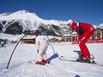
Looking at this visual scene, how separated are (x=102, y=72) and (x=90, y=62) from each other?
7.80 ft

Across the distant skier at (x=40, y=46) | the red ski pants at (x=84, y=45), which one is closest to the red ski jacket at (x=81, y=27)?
the red ski pants at (x=84, y=45)

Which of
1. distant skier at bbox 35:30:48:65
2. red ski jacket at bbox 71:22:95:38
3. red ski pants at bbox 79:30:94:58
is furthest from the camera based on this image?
red ski jacket at bbox 71:22:95:38

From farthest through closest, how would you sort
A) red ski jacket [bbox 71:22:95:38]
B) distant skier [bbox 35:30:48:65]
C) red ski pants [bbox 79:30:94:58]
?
red ski jacket [bbox 71:22:95:38], red ski pants [bbox 79:30:94:58], distant skier [bbox 35:30:48:65]

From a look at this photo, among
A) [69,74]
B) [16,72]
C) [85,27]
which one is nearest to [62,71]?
[69,74]

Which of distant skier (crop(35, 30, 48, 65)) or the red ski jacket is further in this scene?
the red ski jacket

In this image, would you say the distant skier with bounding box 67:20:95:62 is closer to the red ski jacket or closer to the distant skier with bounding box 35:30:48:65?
the red ski jacket

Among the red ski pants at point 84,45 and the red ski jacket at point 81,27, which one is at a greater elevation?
the red ski jacket at point 81,27

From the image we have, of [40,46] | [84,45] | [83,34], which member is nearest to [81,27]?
[83,34]

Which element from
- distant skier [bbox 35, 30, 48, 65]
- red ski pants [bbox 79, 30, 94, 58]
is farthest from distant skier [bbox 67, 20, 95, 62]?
distant skier [bbox 35, 30, 48, 65]

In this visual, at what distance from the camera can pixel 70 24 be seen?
11.0 m

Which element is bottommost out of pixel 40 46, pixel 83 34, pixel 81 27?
pixel 40 46

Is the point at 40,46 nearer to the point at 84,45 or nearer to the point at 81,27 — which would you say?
the point at 84,45

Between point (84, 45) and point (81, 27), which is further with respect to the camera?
point (81, 27)

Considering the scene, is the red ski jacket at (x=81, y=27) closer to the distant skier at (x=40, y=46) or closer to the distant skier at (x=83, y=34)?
the distant skier at (x=83, y=34)
